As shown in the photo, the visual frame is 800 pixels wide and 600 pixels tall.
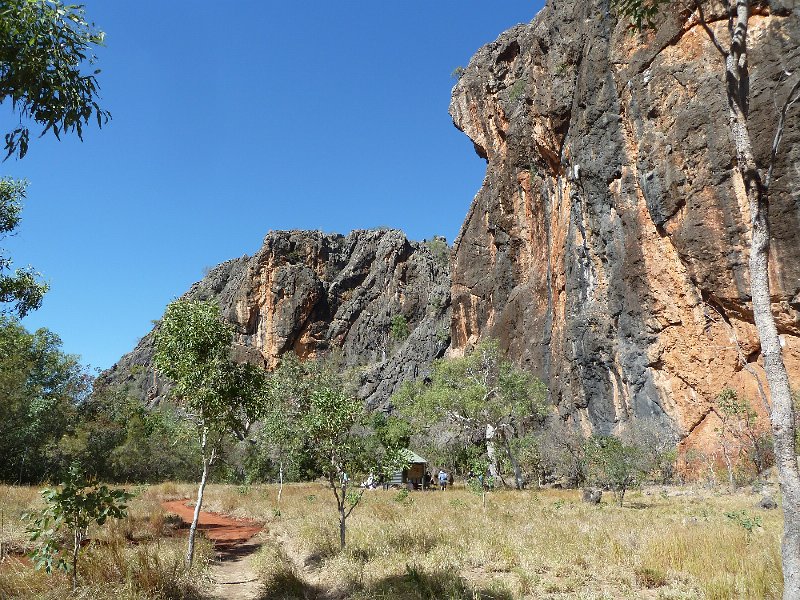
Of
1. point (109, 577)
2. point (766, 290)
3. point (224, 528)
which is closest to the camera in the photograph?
point (766, 290)

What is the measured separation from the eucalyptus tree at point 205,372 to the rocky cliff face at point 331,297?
211 feet

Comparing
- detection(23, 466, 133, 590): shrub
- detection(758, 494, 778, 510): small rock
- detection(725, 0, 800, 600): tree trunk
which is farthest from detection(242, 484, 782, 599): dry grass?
detection(23, 466, 133, 590): shrub

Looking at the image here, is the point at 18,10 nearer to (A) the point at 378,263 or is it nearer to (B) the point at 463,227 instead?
(B) the point at 463,227

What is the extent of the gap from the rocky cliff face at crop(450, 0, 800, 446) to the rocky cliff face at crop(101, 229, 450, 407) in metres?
33.5

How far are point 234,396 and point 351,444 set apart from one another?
281 centimetres

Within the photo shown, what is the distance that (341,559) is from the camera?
965 centimetres

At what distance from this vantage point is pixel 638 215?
3322 centimetres

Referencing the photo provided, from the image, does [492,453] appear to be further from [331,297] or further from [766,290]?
[331,297]

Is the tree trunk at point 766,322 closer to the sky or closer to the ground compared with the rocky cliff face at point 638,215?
closer to the ground

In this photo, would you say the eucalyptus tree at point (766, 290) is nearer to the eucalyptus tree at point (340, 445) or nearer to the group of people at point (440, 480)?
the eucalyptus tree at point (340, 445)

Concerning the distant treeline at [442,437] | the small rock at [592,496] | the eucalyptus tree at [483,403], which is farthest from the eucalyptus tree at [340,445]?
the eucalyptus tree at [483,403]

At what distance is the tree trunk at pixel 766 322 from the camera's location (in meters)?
5.00

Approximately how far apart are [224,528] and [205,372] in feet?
31.2

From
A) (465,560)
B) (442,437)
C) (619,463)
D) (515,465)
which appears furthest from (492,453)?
(465,560)
